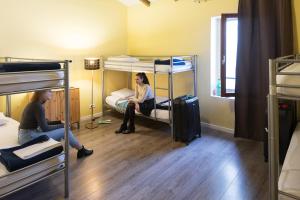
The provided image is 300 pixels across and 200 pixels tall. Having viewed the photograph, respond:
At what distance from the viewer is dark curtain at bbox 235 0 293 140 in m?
3.24

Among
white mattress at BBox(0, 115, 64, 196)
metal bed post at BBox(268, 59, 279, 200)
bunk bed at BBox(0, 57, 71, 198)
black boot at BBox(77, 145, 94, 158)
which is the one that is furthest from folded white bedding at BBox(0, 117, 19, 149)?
metal bed post at BBox(268, 59, 279, 200)

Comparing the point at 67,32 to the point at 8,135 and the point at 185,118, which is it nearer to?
the point at 8,135

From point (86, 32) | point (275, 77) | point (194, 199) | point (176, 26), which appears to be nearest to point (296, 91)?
point (275, 77)

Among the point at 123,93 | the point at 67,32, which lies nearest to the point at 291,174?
the point at 123,93

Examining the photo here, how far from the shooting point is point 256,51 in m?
3.55

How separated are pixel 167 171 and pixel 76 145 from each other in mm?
1256

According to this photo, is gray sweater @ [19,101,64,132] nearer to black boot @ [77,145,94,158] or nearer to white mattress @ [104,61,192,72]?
black boot @ [77,145,94,158]

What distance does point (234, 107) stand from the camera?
3.93m

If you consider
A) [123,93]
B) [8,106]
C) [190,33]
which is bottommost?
[8,106]

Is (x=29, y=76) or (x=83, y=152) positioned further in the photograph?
(x=83, y=152)

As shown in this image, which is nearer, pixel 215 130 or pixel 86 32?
pixel 215 130

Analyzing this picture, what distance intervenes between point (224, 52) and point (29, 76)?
9.66 ft

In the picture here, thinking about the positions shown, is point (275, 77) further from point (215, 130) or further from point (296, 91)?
point (215, 130)

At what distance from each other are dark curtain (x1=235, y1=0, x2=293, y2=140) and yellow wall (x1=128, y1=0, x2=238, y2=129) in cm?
32
